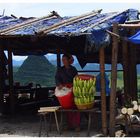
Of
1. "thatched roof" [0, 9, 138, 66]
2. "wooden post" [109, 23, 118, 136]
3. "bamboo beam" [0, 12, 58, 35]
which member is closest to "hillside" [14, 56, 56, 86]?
"thatched roof" [0, 9, 138, 66]

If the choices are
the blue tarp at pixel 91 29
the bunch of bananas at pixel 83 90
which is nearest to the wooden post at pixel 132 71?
the blue tarp at pixel 91 29

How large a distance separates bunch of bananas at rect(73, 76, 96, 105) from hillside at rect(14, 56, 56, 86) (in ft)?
37.4

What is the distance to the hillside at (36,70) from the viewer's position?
868 inches

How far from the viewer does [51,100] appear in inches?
690

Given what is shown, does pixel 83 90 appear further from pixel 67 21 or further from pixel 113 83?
pixel 67 21

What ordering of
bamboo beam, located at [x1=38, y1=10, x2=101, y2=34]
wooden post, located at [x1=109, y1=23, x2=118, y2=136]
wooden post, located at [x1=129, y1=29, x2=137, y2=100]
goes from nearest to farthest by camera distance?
wooden post, located at [x1=109, y1=23, x2=118, y2=136], bamboo beam, located at [x1=38, y1=10, x2=101, y2=34], wooden post, located at [x1=129, y1=29, x2=137, y2=100]

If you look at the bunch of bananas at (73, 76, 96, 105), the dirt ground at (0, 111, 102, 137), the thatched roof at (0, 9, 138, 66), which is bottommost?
the dirt ground at (0, 111, 102, 137)

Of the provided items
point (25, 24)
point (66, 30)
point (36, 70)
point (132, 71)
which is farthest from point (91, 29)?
point (36, 70)

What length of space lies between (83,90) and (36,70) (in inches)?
470

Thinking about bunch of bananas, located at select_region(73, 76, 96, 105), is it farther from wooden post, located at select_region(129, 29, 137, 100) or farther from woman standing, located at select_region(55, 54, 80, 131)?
wooden post, located at select_region(129, 29, 137, 100)

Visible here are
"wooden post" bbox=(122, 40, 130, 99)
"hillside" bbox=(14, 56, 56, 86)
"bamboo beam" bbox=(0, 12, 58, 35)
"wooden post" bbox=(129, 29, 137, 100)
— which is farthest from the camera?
"hillside" bbox=(14, 56, 56, 86)

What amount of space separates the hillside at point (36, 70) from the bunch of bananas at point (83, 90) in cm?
1140

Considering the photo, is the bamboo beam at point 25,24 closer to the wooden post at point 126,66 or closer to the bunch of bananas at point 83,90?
the bunch of bananas at point 83,90

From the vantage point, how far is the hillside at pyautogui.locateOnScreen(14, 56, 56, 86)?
22047mm
